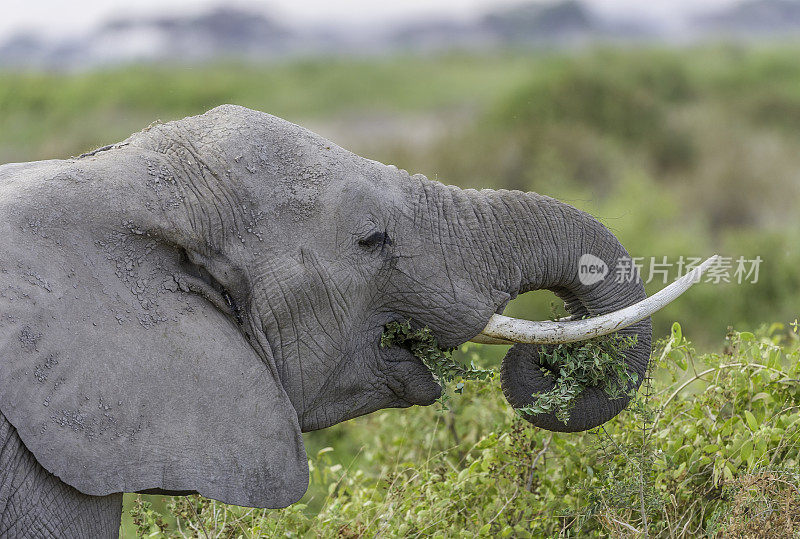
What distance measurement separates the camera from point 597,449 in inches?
182

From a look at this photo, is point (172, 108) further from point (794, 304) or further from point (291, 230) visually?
point (291, 230)

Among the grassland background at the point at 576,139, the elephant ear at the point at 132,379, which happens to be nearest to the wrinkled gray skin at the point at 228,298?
the elephant ear at the point at 132,379

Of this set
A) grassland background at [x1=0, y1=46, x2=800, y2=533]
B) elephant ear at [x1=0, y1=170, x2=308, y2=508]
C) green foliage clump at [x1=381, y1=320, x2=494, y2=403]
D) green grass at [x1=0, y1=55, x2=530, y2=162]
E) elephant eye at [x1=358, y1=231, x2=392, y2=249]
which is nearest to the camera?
elephant ear at [x1=0, y1=170, x2=308, y2=508]

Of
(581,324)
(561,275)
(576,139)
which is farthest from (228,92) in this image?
(581,324)

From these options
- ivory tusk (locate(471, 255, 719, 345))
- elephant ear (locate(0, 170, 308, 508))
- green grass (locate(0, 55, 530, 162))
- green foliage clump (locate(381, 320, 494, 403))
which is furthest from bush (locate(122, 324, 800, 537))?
green grass (locate(0, 55, 530, 162))

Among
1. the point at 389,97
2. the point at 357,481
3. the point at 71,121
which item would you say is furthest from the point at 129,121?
the point at 357,481

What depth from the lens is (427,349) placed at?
12.8 ft

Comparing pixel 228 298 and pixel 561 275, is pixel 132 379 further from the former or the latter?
pixel 561 275

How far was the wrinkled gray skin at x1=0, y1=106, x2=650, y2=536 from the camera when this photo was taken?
3.12 meters

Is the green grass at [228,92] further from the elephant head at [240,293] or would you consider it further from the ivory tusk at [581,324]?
the ivory tusk at [581,324]

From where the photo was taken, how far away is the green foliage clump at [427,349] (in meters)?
3.85

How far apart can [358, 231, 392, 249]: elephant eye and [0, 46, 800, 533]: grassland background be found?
1119 millimetres

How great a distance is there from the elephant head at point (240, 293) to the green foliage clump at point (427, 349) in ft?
0.12
